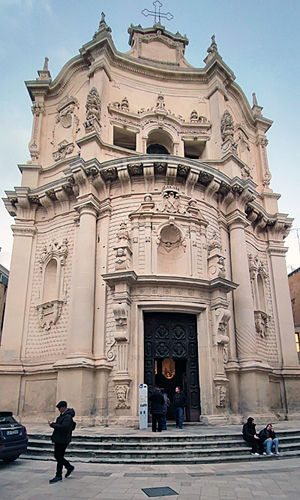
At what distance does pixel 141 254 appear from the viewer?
18.4 m

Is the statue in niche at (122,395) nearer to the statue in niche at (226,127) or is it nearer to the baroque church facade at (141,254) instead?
the baroque church facade at (141,254)

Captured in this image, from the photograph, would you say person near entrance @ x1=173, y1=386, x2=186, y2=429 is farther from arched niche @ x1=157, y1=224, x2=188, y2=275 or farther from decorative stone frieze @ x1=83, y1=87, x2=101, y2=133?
decorative stone frieze @ x1=83, y1=87, x2=101, y2=133

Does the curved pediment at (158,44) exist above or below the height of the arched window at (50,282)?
above

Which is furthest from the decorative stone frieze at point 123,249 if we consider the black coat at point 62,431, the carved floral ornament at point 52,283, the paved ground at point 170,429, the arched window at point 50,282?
the black coat at point 62,431

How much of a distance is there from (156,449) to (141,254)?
8.92 m

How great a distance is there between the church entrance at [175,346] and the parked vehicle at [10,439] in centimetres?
722

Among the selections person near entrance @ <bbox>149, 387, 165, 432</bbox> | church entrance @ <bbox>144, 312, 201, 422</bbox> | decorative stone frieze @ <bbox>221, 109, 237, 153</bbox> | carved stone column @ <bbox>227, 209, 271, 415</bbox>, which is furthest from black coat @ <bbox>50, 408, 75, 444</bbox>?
decorative stone frieze @ <bbox>221, 109, 237, 153</bbox>

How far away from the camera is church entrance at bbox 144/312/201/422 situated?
56.2 ft

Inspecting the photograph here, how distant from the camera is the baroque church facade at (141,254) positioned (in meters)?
17.2

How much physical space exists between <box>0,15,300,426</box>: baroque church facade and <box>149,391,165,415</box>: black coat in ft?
5.20

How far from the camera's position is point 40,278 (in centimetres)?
2075

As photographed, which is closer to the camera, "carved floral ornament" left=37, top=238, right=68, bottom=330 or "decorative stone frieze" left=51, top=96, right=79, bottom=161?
"carved floral ornament" left=37, top=238, right=68, bottom=330

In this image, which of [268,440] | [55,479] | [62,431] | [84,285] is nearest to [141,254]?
[84,285]

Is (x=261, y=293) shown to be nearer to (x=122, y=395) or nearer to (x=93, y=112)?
(x=122, y=395)
